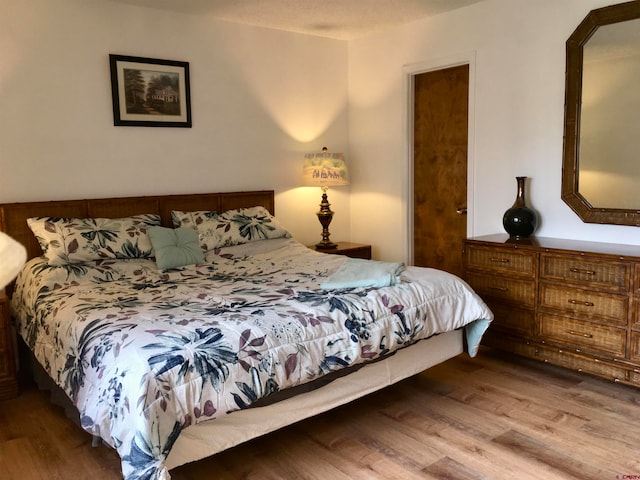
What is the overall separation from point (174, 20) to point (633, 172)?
128 inches

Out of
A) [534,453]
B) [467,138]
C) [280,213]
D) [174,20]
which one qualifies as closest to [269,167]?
[280,213]

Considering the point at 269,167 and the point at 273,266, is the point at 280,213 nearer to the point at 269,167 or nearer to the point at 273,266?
the point at 269,167

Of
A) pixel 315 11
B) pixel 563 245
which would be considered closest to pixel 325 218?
pixel 315 11

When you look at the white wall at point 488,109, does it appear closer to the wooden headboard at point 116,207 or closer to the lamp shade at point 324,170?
the lamp shade at point 324,170

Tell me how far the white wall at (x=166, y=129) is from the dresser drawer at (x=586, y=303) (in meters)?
2.29

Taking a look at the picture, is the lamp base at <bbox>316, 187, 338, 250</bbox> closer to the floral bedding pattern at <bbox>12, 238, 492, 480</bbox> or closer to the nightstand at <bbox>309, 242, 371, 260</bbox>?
the nightstand at <bbox>309, 242, 371, 260</bbox>

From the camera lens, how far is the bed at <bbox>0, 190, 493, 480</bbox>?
2.06m

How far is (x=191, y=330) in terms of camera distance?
226 cm

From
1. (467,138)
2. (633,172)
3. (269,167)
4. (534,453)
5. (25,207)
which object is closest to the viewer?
(534,453)

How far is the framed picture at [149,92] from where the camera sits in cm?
389

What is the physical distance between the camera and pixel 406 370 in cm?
302

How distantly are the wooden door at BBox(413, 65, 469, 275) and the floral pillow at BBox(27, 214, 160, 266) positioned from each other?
231 centimetres

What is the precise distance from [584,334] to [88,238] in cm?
300

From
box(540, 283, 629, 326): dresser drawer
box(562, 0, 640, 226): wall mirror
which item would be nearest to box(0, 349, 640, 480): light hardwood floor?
box(540, 283, 629, 326): dresser drawer
